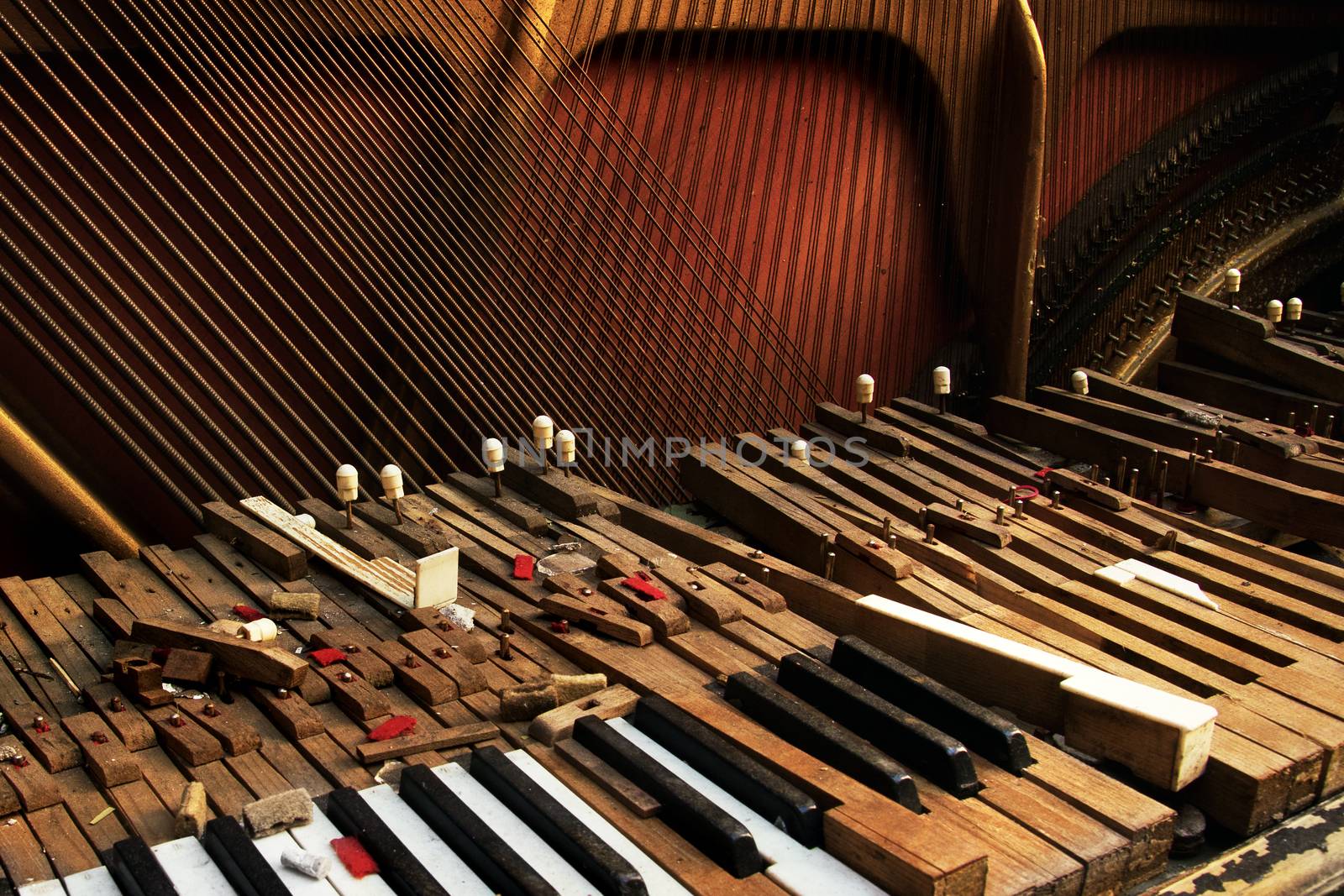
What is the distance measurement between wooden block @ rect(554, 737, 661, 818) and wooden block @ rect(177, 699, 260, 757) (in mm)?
527

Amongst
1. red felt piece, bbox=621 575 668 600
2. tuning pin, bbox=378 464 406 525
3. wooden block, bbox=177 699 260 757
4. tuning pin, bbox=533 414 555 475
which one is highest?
tuning pin, bbox=533 414 555 475

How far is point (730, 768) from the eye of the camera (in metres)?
2.15

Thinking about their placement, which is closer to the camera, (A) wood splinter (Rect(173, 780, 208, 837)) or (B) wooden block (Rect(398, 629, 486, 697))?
(A) wood splinter (Rect(173, 780, 208, 837))

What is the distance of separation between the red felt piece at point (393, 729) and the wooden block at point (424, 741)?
0.05 feet

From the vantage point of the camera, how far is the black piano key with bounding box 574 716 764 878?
1.95 m

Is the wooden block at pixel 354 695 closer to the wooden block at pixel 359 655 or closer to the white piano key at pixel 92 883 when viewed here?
the wooden block at pixel 359 655

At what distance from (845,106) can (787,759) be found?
4040mm

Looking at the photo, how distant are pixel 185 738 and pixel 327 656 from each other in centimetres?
38

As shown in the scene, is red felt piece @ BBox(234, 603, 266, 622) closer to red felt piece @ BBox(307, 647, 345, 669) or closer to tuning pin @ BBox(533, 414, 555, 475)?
red felt piece @ BBox(307, 647, 345, 669)

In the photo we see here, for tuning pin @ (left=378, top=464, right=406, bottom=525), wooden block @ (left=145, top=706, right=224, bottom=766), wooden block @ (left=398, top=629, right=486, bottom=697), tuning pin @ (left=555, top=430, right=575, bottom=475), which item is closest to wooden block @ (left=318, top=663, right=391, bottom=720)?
wooden block @ (left=398, top=629, right=486, bottom=697)

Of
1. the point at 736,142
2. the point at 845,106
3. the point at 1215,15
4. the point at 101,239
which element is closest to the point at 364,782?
the point at 101,239

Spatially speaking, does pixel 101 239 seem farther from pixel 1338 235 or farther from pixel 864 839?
pixel 1338 235

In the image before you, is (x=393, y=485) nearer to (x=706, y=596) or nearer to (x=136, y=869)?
(x=706, y=596)

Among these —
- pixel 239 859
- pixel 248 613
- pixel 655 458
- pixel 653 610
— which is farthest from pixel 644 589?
pixel 655 458
